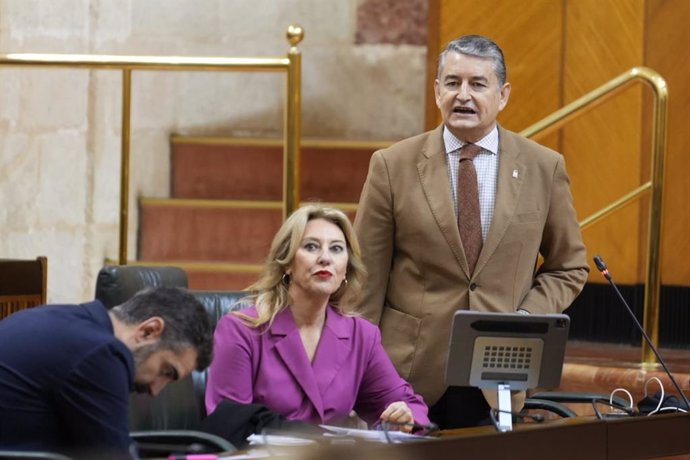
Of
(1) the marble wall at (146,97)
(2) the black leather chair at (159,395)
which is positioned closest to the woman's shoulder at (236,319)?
(2) the black leather chair at (159,395)

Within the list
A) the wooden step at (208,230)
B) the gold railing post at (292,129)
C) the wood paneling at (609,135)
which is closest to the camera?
the gold railing post at (292,129)

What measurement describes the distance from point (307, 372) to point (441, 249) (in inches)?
18.2

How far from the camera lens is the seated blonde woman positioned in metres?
3.61

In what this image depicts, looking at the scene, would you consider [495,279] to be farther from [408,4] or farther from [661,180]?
[408,4]

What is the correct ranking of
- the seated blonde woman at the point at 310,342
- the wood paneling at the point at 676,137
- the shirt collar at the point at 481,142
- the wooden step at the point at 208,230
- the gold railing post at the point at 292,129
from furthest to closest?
1. the wooden step at the point at 208,230
2. the wood paneling at the point at 676,137
3. the gold railing post at the point at 292,129
4. the shirt collar at the point at 481,142
5. the seated blonde woman at the point at 310,342

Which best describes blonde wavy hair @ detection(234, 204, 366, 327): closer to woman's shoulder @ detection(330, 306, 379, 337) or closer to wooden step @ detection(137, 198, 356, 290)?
woman's shoulder @ detection(330, 306, 379, 337)

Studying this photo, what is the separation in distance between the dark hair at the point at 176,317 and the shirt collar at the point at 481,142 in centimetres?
117

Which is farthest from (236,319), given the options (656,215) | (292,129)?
(656,215)

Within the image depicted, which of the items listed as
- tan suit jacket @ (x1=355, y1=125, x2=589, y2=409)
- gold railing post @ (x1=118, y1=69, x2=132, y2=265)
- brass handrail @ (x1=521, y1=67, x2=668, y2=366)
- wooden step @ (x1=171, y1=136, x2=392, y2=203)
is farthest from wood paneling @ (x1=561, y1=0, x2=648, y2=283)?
tan suit jacket @ (x1=355, y1=125, x2=589, y2=409)

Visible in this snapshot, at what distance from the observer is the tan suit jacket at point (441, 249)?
12.4 feet

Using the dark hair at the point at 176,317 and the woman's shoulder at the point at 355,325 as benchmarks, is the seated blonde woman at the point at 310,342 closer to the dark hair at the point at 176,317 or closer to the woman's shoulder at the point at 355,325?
the woman's shoulder at the point at 355,325

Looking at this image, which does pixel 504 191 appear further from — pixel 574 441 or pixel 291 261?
pixel 574 441

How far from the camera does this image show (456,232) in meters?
3.78

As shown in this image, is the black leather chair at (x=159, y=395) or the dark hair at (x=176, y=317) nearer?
the dark hair at (x=176, y=317)
